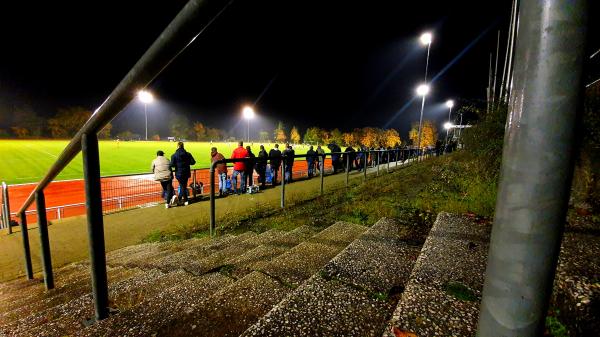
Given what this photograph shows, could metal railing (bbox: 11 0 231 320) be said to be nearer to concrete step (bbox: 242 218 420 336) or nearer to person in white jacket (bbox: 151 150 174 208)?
concrete step (bbox: 242 218 420 336)

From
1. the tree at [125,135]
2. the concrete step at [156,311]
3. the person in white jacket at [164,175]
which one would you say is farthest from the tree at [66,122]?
the concrete step at [156,311]

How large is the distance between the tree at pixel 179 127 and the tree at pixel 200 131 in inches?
303

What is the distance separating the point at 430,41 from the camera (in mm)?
19125

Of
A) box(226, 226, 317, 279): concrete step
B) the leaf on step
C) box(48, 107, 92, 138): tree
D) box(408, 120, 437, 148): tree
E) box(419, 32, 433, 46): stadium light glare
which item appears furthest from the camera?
box(408, 120, 437, 148): tree

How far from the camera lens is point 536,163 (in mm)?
518

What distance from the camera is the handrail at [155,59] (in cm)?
86

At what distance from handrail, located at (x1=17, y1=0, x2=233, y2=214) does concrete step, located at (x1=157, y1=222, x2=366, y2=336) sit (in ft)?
3.98

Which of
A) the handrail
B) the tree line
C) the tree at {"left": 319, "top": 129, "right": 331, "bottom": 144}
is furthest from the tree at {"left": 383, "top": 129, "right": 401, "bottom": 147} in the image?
the handrail

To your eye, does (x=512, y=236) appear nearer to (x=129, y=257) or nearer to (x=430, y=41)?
(x=129, y=257)

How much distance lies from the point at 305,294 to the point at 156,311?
3.15 ft

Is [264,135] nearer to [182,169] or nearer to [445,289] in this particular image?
[182,169]

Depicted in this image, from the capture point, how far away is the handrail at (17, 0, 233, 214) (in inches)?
33.8

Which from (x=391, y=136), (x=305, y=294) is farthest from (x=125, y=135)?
(x=305, y=294)

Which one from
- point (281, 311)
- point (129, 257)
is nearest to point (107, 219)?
point (129, 257)
